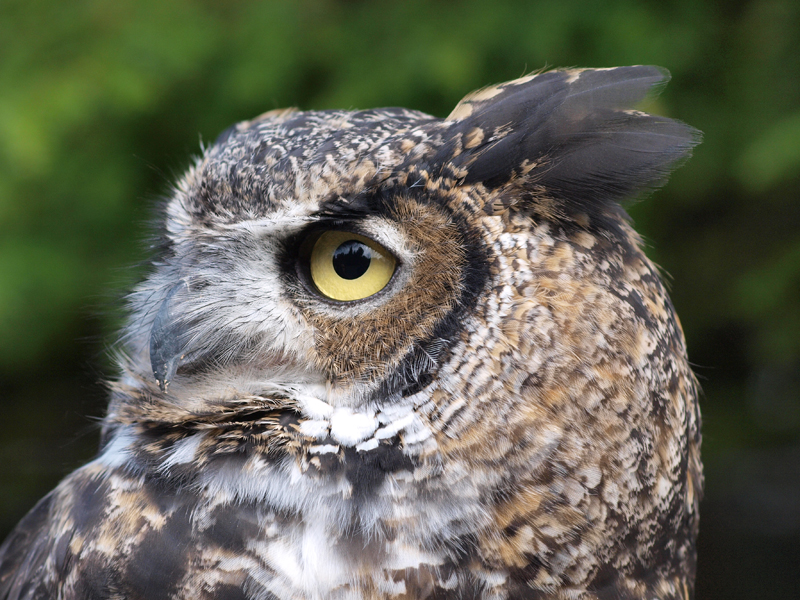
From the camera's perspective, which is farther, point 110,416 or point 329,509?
point 110,416

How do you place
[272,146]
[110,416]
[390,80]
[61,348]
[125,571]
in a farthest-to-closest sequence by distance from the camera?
1. [61,348]
2. [390,80]
3. [110,416]
4. [272,146]
5. [125,571]

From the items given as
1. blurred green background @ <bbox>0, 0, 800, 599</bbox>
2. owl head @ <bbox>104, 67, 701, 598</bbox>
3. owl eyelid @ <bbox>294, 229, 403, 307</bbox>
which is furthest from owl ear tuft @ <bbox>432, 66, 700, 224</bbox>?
blurred green background @ <bbox>0, 0, 800, 599</bbox>

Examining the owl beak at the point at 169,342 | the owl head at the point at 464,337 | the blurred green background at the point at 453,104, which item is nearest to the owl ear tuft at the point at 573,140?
the owl head at the point at 464,337

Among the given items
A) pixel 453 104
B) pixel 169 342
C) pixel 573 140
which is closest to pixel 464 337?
pixel 573 140

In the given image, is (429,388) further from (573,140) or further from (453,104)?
(453,104)

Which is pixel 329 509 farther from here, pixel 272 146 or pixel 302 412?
pixel 272 146

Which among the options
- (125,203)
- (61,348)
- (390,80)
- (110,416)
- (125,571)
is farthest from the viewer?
(61,348)

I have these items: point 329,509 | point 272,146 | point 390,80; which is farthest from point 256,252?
point 390,80
